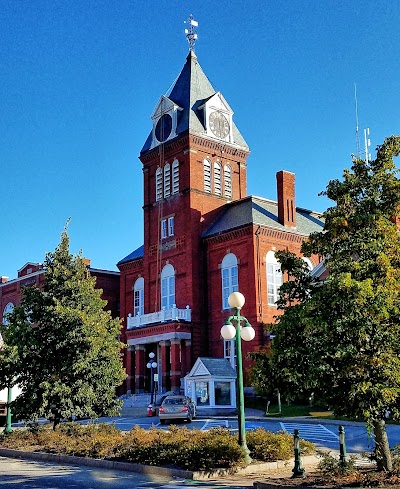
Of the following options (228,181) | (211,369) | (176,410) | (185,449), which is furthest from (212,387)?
(185,449)

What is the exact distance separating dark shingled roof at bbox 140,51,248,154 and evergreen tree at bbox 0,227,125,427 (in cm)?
2621

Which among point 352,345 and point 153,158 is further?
point 153,158

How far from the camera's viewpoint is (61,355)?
870 inches

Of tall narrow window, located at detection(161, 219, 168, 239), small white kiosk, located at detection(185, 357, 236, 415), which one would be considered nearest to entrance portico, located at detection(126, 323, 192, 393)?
small white kiosk, located at detection(185, 357, 236, 415)

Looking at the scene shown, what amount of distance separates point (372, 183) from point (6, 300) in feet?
192

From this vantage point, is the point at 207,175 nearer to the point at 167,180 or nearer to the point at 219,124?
the point at 167,180

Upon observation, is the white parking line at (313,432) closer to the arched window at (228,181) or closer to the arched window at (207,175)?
the arched window at (207,175)

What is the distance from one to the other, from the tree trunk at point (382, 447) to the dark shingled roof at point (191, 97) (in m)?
36.8

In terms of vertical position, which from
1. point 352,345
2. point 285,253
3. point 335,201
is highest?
point 335,201

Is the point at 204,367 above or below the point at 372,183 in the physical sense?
below

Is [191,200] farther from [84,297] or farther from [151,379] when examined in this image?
[84,297]

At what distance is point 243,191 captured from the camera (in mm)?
50188

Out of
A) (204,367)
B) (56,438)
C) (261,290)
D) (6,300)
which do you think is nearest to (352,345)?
(56,438)

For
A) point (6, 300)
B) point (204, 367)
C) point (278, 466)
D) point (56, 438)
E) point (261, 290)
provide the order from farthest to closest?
point (6, 300)
point (261, 290)
point (204, 367)
point (56, 438)
point (278, 466)
